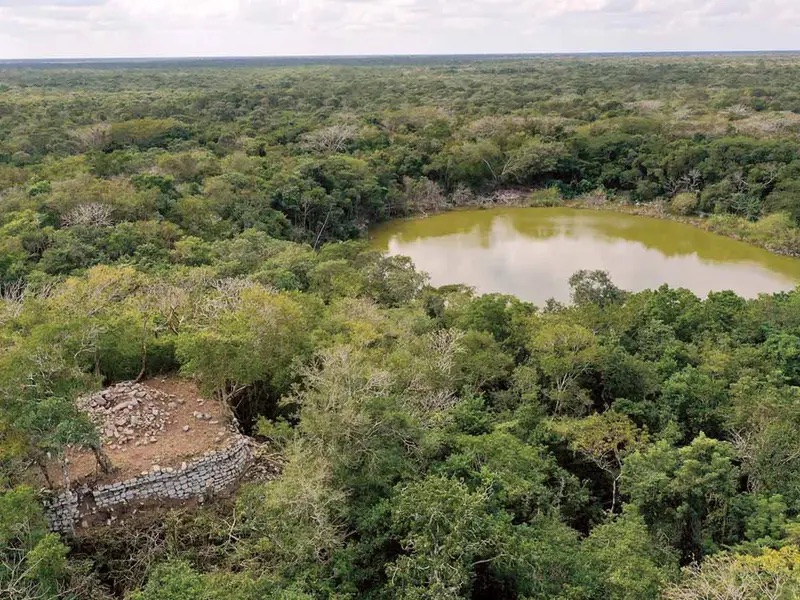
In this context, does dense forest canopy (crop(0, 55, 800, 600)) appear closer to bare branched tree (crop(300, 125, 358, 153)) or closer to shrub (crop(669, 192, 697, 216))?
bare branched tree (crop(300, 125, 358, 153))

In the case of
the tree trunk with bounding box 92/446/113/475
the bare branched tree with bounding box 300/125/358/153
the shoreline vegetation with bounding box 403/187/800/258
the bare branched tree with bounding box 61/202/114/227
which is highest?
the bare branched tree with bounding box 300/125/358/153

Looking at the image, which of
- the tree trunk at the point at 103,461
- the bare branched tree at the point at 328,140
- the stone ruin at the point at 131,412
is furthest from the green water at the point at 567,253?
the tree trunk at the point at 103,461

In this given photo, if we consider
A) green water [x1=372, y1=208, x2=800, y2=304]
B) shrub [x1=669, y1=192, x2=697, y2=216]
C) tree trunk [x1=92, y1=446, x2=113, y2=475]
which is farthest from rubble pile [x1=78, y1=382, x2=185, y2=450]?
shrub [x1=669, y1=192, x2=697, y2=216]

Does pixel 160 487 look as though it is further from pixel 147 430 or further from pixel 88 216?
pixel 88 216

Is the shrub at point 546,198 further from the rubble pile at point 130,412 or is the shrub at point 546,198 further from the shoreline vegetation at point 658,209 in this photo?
the rubble pile at point 130,412

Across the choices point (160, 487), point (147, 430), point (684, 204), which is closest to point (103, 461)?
point (160, 487)
